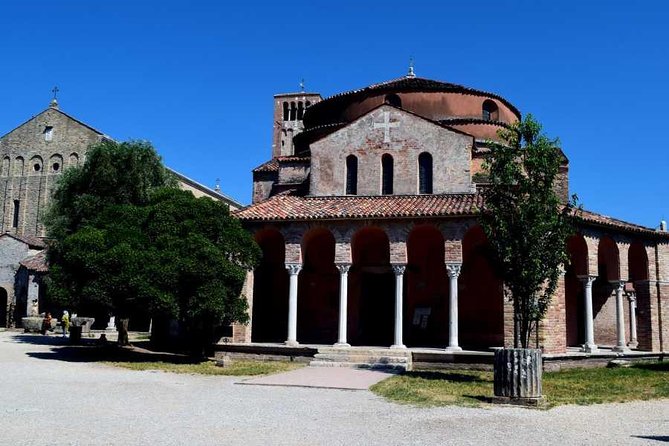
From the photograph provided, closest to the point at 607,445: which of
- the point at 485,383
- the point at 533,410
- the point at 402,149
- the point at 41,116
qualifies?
the point at 533,410

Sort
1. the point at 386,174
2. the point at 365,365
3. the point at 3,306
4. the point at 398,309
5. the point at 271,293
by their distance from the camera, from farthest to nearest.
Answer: the point at 3,306 < the point at 271,293 < the point at 386,174 < the point at 398,309 < the point at 365,365

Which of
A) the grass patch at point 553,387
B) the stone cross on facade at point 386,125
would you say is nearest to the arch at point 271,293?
the stone cross on facade at point 386,125

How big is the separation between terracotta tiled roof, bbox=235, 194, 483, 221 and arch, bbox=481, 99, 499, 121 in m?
7.23

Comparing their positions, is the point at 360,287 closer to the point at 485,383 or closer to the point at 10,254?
the point at 485,383

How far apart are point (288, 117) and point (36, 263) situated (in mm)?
28335

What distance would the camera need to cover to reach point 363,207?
22.5 m

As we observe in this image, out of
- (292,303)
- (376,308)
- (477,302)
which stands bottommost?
(376,308)

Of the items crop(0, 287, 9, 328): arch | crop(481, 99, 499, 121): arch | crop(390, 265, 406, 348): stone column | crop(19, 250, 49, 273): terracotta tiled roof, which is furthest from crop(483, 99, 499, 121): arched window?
crop(0, 287, 9, 328): arch

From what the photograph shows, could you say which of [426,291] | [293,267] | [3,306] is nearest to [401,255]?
[426,291]

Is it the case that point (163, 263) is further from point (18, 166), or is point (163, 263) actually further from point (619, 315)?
point (18, 166)

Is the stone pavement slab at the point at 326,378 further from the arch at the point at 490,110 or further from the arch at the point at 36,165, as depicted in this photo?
the arch at the point at 36,165

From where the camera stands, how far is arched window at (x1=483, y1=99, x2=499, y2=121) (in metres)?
28.4

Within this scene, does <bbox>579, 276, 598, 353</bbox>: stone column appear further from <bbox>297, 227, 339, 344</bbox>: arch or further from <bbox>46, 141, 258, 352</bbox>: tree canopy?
<bbox>46, 141, 258, 352</bbox>: tree canopy

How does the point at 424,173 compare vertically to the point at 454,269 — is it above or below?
above
